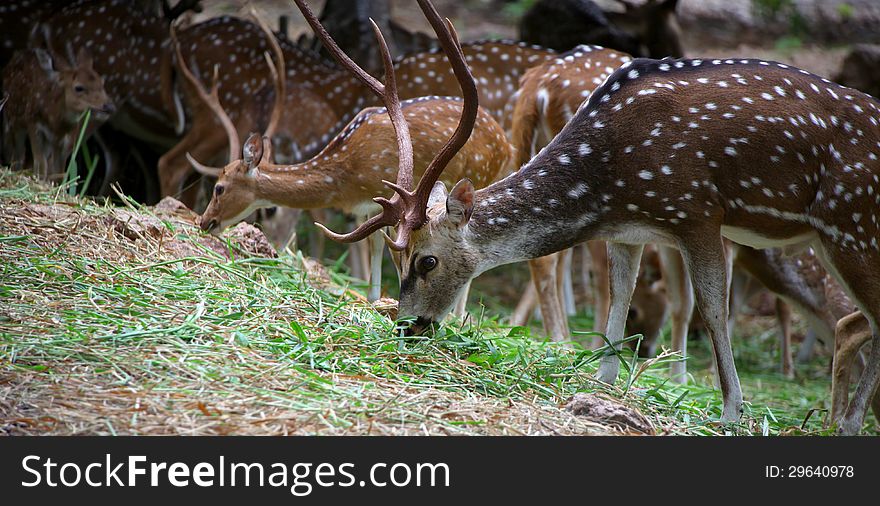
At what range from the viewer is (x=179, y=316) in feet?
14.3

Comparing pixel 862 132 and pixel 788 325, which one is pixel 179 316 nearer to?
pixel 862 132

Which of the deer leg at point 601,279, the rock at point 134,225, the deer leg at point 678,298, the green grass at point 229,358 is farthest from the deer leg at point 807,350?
the rock at point 134,225

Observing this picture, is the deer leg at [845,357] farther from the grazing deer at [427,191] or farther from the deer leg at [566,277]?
the grazing deer at [427,191]

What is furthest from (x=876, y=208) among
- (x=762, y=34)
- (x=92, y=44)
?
(x=762, y=34)

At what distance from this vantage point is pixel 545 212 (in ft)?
14.9

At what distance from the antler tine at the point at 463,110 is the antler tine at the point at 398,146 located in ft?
0.23

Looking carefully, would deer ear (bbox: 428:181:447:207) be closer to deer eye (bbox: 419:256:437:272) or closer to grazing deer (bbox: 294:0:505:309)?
grazing deer (bbox: 294:0:505:309)

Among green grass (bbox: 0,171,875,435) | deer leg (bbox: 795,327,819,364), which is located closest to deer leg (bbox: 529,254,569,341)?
green grass (bbox: 0,171,875,435)

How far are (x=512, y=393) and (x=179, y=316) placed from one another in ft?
4.50

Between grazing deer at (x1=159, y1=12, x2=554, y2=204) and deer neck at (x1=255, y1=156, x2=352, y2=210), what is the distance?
157 cm

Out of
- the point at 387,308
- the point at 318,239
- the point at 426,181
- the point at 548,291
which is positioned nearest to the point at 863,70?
the point at 548,291

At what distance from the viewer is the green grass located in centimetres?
361

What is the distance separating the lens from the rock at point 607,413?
4027mm

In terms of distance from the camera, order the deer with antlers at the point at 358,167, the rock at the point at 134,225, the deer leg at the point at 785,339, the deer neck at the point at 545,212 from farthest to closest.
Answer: the deer leg at the point at 785,339 → the deer with antlers at the point at 358,167 → the rock at the point at 134,225 → the deer neck at the point at 545,212
